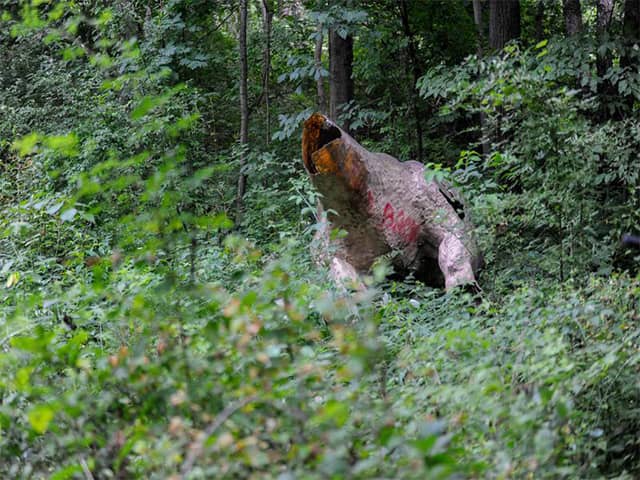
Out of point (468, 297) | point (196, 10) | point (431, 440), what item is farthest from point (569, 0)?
point (431, 440)

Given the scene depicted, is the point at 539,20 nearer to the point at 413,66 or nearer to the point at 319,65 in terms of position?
A: the point at 413,66

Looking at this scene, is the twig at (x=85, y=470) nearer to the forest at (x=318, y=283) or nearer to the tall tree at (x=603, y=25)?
the forest at (x=318, y=283)

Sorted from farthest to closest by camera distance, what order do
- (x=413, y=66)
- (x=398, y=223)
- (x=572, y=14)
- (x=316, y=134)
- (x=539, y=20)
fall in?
(x=539, y=20) → (x=572, y=14) → (x=413, y=66) → (x=398, y=223) → (x=316, y=134)

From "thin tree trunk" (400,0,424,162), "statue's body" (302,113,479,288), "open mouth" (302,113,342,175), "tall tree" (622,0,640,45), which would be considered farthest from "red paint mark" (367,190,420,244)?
"thin tree trunk" (400,0,424,162)

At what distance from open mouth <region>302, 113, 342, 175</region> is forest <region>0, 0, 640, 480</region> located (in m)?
0.37

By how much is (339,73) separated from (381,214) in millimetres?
4231

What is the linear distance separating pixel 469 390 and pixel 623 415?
3.88 ft

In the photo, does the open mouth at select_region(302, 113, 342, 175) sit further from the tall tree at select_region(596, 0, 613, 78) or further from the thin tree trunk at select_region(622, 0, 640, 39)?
the thin tree trunk at select_region(622, 0, 640, 39)

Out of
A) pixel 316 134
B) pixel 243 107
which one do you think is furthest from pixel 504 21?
pixel 316 134

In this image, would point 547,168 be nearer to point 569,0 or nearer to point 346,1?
point 346,1

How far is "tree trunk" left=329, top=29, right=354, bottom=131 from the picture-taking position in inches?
392

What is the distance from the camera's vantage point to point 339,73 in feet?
33.0

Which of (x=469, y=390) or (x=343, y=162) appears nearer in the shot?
(x=469, y=390)

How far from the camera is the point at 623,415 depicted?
349cm
